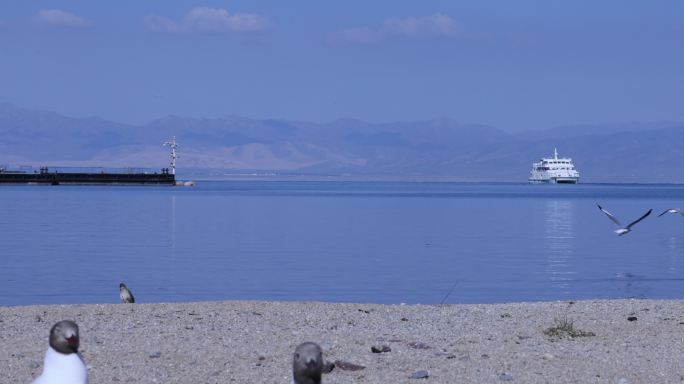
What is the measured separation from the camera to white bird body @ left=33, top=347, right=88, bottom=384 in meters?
6.61

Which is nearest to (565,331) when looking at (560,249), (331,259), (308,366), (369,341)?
(369,341)

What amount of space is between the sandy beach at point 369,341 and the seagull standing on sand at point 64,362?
5.75 meters

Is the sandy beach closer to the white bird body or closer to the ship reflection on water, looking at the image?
the white bird body

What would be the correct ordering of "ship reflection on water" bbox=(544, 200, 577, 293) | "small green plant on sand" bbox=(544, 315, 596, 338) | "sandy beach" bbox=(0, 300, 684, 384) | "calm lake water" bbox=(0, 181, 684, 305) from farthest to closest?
"ship reflection on water" bbox=(544, 200, 577, 293)
"calm lake water" bbox=(0, 181, 684, 305)
"small green plant on sand" bbox=(544, 315, 596, 338)
"sandy beach" bbox=(0, 300, 684, 384)

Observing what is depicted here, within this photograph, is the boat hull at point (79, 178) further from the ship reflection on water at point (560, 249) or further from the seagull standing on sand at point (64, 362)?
the seagull standing on sand at point (64, 362)

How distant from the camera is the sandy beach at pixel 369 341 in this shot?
13.0 metres

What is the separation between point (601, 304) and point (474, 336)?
4.73 meters

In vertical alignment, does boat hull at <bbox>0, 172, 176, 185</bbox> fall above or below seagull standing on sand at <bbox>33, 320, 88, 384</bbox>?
below


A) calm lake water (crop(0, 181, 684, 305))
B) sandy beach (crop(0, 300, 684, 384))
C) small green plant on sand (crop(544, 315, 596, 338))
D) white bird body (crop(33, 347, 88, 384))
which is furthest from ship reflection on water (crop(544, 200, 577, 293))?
white bird body (crop(33, 347, 88, 384))

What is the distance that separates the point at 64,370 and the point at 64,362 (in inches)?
1.9

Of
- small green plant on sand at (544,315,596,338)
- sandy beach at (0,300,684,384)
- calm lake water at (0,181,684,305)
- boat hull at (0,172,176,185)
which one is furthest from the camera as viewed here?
boat hull at (0,172,176,185)

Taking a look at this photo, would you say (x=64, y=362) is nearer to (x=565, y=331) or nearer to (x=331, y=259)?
(x=565, y=331)

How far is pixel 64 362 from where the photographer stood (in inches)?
262

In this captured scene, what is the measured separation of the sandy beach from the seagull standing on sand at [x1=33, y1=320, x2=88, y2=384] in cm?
575
